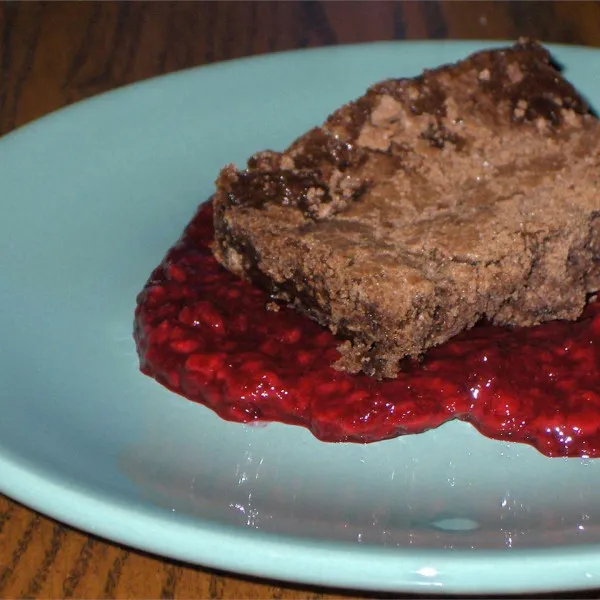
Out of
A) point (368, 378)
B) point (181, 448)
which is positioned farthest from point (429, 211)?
point (181, 448)

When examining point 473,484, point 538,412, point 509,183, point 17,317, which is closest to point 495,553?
point 473,484

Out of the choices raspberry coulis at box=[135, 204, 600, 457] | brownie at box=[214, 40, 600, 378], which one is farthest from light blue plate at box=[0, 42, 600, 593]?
brownie at box=[214, 40, 600, 378]

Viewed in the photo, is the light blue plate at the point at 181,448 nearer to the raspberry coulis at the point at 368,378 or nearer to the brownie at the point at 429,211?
the raspberry coulis at the point at 368,378

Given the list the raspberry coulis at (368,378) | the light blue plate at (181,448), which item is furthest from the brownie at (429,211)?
the light blue plate at (181,448)

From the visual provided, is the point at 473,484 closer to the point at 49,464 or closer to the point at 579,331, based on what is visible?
the point at 579,331

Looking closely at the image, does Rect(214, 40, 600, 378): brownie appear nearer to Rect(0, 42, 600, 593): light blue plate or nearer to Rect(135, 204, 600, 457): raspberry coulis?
Rect(135, 204, 600, 457): raspberry coulis

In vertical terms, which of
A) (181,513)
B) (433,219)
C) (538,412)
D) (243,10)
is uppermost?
(433,219)
